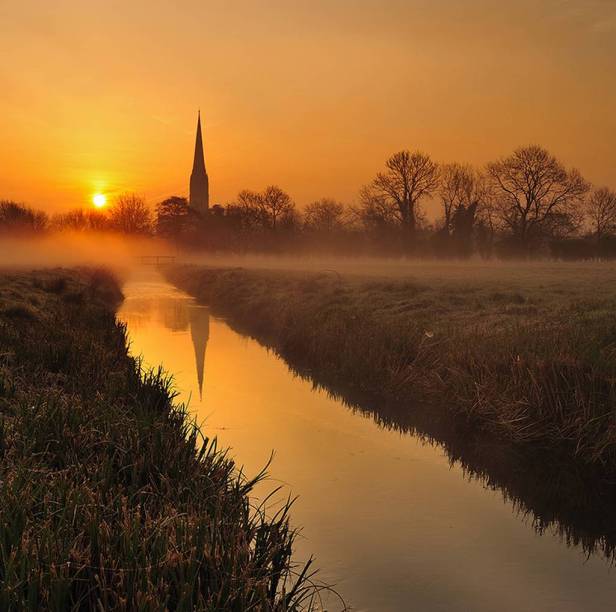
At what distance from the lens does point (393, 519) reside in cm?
656

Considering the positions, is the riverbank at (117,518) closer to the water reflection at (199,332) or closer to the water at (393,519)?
the water at (393,519)

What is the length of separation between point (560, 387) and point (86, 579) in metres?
7.03

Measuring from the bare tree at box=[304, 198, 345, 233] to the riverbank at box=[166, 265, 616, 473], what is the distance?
5391 centimetres

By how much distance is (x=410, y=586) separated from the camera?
522 centimetres

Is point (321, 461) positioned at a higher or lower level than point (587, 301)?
lower

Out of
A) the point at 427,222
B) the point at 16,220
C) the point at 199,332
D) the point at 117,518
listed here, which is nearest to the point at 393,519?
the point at 117,518

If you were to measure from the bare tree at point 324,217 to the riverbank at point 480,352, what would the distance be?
53909 millimetres

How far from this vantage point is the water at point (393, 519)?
16.9 feet

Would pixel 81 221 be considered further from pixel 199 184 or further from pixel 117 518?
pixel 117 518

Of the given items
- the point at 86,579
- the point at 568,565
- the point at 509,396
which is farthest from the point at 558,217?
the point at 86,579

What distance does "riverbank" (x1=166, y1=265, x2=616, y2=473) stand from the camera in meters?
8.10

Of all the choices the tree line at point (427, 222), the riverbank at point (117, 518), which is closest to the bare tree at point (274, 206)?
the tree line at point (427, 222)

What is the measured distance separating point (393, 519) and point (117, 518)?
11.8 ft

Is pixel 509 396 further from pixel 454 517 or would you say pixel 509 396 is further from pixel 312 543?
pixel 312 543
